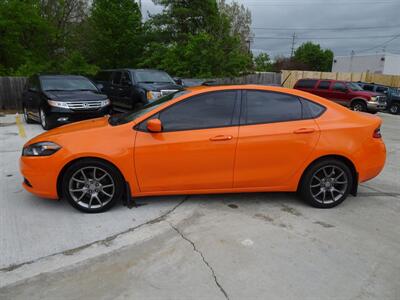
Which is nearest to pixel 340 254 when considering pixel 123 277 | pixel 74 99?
pixel 123 277

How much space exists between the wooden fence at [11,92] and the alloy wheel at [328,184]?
1451 cm

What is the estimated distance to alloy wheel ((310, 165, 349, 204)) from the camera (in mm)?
4660

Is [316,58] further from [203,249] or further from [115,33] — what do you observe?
[203,249]

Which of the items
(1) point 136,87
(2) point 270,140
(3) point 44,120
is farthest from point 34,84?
(2) point 270,140

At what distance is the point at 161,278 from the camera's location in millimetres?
3148

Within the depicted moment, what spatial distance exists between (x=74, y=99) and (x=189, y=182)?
20.2 feet

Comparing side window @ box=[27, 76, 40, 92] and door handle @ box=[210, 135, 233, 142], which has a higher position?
side window @ box=[27, 76, 40, 92]

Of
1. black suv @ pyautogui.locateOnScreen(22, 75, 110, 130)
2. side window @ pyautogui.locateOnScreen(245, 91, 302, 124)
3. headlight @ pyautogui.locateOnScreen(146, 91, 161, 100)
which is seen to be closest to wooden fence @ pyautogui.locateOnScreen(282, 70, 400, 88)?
headlight @ pyautogui.locateOnScreen(146, 91, 161, 100)

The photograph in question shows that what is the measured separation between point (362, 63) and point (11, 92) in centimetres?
5054

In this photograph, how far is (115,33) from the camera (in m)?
23.0

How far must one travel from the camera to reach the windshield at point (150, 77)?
11836 mm

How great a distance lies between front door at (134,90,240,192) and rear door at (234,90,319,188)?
0.14 meters

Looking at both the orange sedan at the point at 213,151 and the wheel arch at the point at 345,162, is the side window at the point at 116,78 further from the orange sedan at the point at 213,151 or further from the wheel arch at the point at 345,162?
the wheel arch at the point at 345,162

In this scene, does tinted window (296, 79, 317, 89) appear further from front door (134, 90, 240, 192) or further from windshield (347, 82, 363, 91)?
front door (134, 90, 240, 192)
